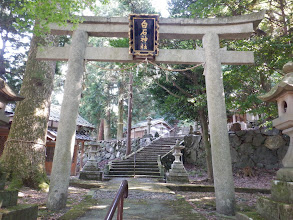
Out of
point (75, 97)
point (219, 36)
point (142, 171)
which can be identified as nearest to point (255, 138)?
point (142, 171)

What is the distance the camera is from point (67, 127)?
16.5ft

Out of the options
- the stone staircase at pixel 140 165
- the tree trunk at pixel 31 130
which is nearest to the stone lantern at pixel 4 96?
the tree trunk at pixel 31 130

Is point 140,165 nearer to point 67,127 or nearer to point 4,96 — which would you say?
point 67,127

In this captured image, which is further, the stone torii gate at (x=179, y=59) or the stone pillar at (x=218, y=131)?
the stone torii gate at (x=179, y=59)

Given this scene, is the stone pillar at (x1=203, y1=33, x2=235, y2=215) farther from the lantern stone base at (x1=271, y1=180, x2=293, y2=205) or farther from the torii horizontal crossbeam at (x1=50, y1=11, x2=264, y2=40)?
the lantern stone base at (x1=271, y1=180, x2=293, y2=205)

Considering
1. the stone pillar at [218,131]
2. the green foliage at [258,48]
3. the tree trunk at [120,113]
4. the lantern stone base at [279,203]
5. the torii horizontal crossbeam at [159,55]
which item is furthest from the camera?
the tree trunk at [120,113]

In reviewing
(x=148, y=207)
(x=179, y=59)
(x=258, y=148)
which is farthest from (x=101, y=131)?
(x=148, y=207)

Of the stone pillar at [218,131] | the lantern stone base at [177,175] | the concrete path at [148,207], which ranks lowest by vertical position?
the concrete path at [148,207]

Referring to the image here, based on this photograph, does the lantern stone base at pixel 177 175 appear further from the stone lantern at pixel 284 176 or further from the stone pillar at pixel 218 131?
the stone lantern at pixel 284 176

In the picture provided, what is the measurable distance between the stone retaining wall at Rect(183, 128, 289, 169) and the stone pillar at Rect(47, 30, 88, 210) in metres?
11.5

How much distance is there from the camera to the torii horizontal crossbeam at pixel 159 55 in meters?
5.54

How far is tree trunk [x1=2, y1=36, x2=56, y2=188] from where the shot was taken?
6025mm

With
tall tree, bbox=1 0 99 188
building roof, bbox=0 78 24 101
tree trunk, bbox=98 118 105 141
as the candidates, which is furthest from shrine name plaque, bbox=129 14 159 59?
tree trunk, bbox=98 118 105 141

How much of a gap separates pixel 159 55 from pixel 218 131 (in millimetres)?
2526
